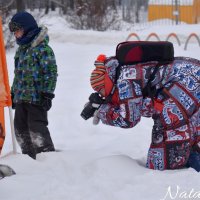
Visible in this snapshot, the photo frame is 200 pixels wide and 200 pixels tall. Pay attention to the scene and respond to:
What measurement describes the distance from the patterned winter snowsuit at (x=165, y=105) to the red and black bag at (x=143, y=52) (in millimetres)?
50

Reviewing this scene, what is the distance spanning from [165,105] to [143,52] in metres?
0.44

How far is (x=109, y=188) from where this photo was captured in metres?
3.54

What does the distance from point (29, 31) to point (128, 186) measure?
2.00 meters

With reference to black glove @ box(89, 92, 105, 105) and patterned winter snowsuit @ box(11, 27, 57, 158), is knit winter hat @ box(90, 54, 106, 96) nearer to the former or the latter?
black glove @ box(89, 92, 105, 105)

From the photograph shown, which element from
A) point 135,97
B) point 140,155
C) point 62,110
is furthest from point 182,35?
point 135,97

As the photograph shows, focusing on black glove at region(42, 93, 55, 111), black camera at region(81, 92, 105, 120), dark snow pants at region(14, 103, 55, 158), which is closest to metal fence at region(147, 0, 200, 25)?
dark snow pants at region(14, 103, 55, 158)

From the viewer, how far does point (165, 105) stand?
3.98 metres

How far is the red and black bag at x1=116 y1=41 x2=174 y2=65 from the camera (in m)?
4.02

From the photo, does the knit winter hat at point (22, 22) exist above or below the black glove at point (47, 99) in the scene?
above

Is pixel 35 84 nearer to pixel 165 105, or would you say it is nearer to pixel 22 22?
pixel 22 22

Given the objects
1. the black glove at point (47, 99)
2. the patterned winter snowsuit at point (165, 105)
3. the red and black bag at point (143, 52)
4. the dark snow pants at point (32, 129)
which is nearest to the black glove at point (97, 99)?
the patterned winter snowsuit at point (165, 105)

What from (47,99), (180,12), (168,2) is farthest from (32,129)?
(168,2)

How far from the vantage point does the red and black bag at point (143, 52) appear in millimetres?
4016

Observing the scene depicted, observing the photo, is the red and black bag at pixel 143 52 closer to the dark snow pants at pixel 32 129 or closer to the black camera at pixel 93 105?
the black camera at pixel 93 105
